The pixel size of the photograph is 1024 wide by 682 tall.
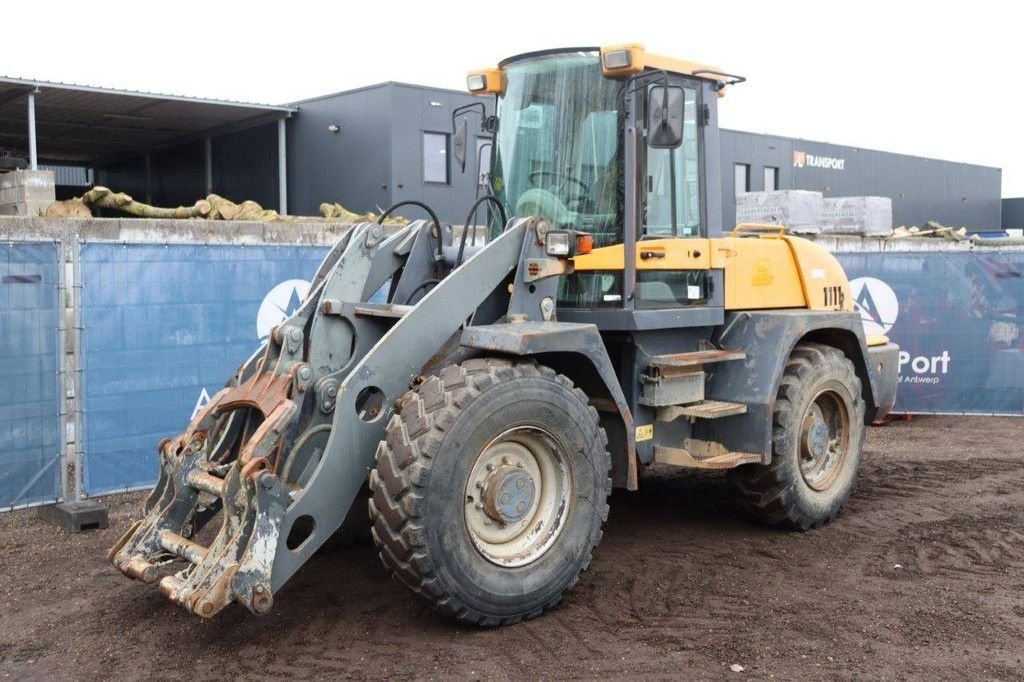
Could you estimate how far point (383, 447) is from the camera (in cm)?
479

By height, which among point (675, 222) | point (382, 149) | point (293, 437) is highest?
point (382, 149)

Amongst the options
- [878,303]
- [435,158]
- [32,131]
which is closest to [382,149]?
[435,158]

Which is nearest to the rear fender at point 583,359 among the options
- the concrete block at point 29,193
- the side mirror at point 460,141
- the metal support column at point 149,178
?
the side mirror at point 460,141

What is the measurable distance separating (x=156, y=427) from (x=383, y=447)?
4.25 m

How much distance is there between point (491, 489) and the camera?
5035mm

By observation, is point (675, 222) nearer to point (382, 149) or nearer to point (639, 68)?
point (639, 68)

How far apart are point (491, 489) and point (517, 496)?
0.17 metres

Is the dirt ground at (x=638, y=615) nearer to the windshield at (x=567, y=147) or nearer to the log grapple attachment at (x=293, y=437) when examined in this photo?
the log grapple attachment at (x=293, y=437)

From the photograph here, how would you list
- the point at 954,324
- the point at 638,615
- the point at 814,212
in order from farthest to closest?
1. the point at 814,212
2. the point at 954,324
3. the point at 638,615

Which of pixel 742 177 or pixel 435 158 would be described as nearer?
pixel 435 158

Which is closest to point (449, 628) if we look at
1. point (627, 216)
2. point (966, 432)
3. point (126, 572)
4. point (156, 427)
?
point (126, 572)

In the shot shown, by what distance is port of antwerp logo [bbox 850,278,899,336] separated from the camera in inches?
461

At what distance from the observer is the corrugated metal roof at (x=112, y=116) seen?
71.3ft

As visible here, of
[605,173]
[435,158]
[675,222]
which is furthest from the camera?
[435,158]
